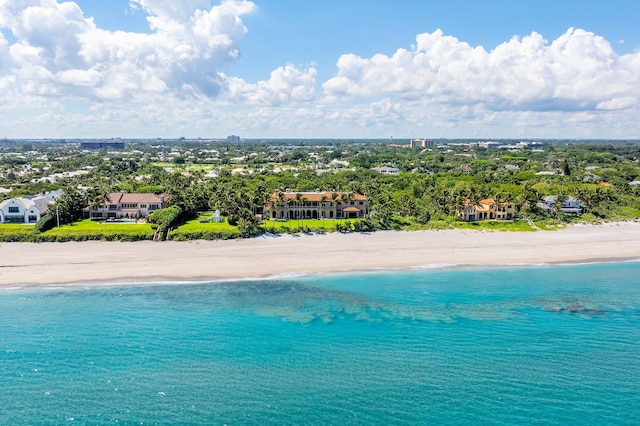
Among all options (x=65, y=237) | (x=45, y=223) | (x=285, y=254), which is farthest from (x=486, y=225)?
(x=45, y=223)

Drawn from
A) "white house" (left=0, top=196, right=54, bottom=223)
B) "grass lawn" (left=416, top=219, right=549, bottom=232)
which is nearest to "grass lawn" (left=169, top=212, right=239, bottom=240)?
"white house" (left=0, top=196, right=54, bottom=223)

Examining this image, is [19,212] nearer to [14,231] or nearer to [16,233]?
[14,231]

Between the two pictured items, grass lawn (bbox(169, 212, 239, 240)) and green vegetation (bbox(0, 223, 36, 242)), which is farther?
grass lawn (bbox(169, 212, 239, 240))

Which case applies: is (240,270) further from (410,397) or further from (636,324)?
(636,324)

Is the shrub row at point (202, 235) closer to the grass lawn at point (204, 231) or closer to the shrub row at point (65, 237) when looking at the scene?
the grass lawn at point (204, 231)

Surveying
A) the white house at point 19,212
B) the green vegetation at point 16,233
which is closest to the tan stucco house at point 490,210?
the green vegetation at point 16,233

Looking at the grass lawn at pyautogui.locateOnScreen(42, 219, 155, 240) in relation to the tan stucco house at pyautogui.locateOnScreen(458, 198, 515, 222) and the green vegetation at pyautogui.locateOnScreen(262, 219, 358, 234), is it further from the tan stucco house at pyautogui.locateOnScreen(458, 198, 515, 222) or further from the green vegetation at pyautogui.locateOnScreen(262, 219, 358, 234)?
the tan stucco house at pyautogui.locateOnScreen(458, 198, 515, 222)
